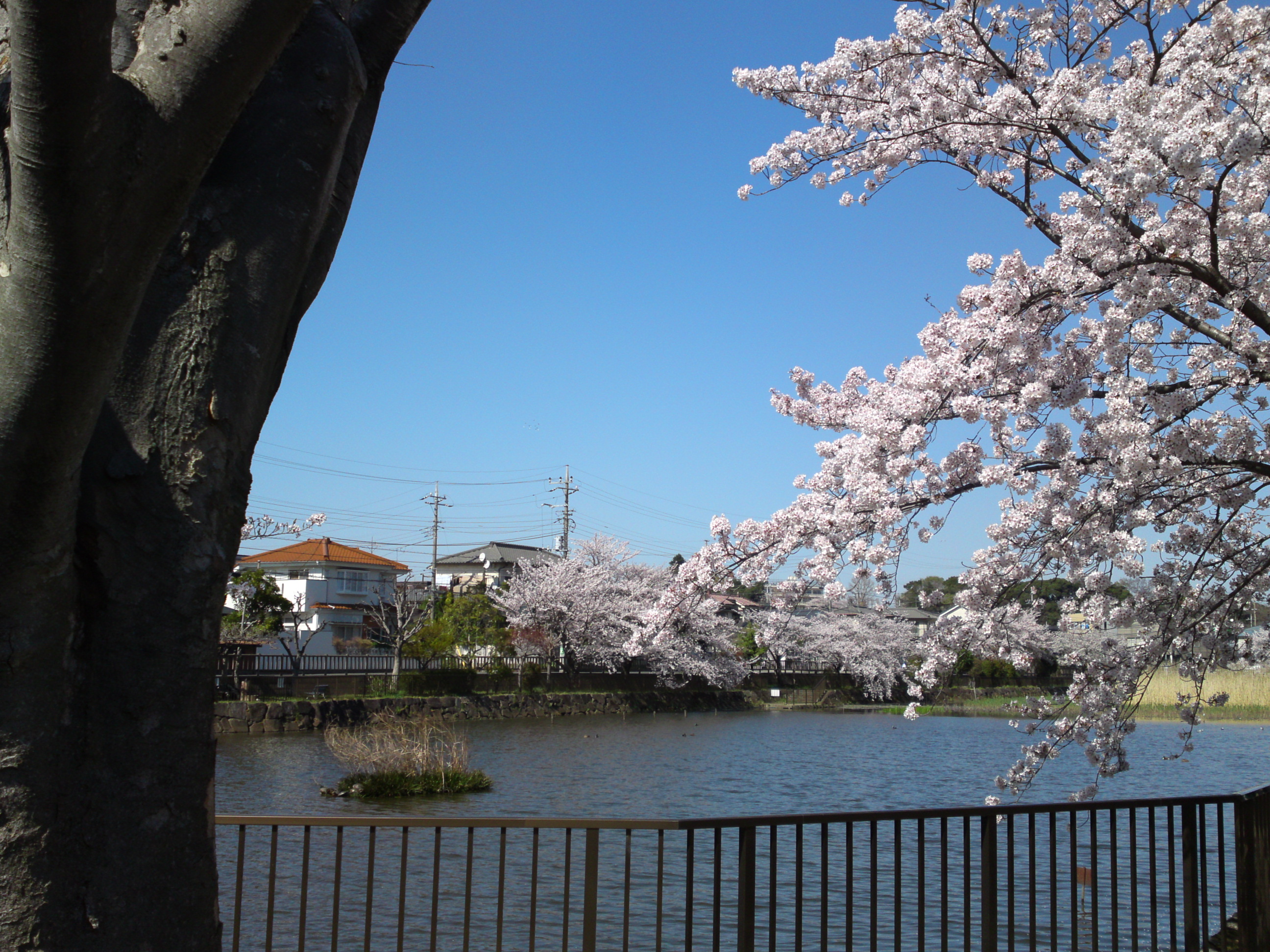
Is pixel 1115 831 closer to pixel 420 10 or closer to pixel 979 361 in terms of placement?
pixel 979 361

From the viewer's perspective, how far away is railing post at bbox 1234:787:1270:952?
4.48m

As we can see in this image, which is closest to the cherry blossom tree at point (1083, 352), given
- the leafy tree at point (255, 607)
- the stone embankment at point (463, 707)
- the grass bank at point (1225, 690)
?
the stone embankment at point (463, 707)

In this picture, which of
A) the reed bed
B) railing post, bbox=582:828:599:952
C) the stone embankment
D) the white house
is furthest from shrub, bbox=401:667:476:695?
railing post, bbox=582:828:599:952

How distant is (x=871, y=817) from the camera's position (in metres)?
3.77

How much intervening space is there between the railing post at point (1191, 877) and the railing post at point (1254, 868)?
0.58 feet

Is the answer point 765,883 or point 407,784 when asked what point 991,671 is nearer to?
point 407,784

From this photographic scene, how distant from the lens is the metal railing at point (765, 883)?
12.7ft

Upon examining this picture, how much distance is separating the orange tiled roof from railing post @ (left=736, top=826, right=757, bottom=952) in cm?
Result: 4477

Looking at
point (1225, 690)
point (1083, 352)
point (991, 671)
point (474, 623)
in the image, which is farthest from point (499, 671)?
point (1083, 352)

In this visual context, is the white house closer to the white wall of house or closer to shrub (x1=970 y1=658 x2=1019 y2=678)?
the white wall of house

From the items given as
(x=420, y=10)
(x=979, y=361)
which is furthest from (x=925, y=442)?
(x=420, y=10)

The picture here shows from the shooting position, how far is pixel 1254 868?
14.8 ft

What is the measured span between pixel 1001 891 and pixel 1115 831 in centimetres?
641

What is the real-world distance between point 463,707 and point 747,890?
88.5 feet
